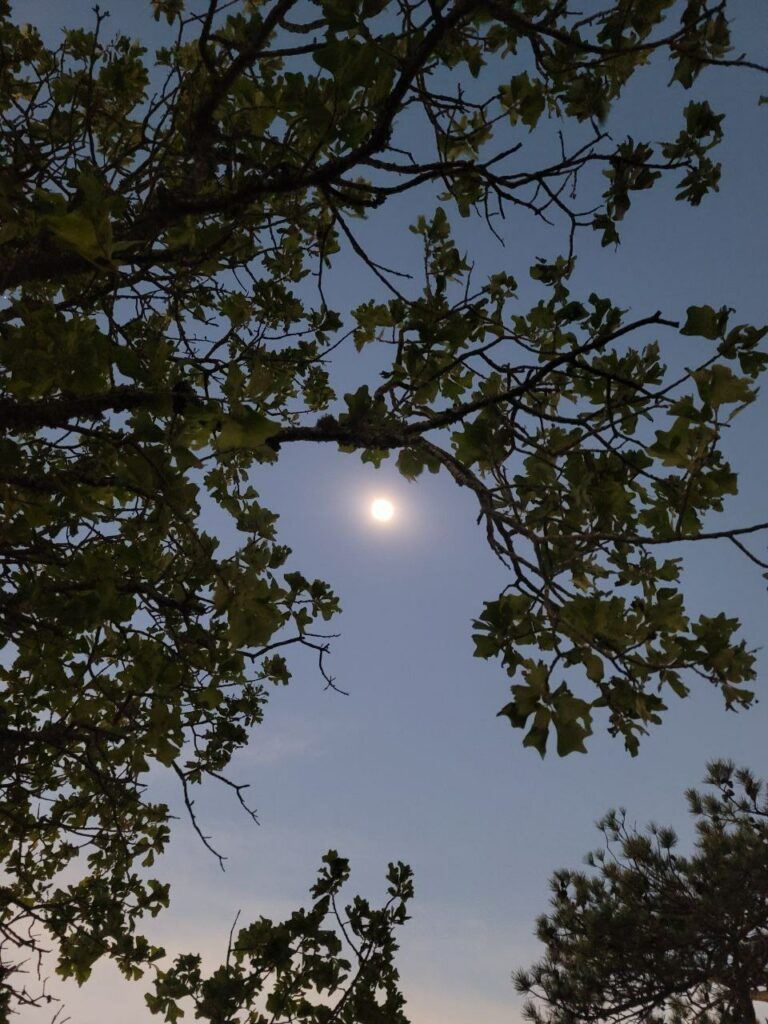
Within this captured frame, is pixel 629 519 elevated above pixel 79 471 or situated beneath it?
situated beneath

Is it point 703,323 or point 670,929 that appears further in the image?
point 670,929

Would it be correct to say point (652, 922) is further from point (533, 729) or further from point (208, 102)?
point (208, 102)

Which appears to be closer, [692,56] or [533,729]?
[533,729]

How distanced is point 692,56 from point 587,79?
21.6 inches

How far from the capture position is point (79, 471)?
3.93m

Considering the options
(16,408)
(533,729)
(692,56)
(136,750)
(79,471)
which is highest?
(692,56)

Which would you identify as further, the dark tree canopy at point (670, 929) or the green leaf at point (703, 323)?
the dark tree canopy at point (670, 929)

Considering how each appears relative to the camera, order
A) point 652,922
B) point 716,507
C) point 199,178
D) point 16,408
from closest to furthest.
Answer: point 716,507, point 16,408, point 199,178, point 652,922

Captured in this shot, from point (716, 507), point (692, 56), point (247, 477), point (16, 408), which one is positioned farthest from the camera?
point (247, 477)

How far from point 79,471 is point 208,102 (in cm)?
203

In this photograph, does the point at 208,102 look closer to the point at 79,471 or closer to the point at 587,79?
the point at 587,79

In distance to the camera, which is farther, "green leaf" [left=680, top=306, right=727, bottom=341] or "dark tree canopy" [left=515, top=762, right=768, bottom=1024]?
"dark tree canopy" [left=515, top=762, right=768, bottom=1024]

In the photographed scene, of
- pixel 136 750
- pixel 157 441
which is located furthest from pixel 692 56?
pixel 136 750

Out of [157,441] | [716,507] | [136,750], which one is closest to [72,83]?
[157,441]
